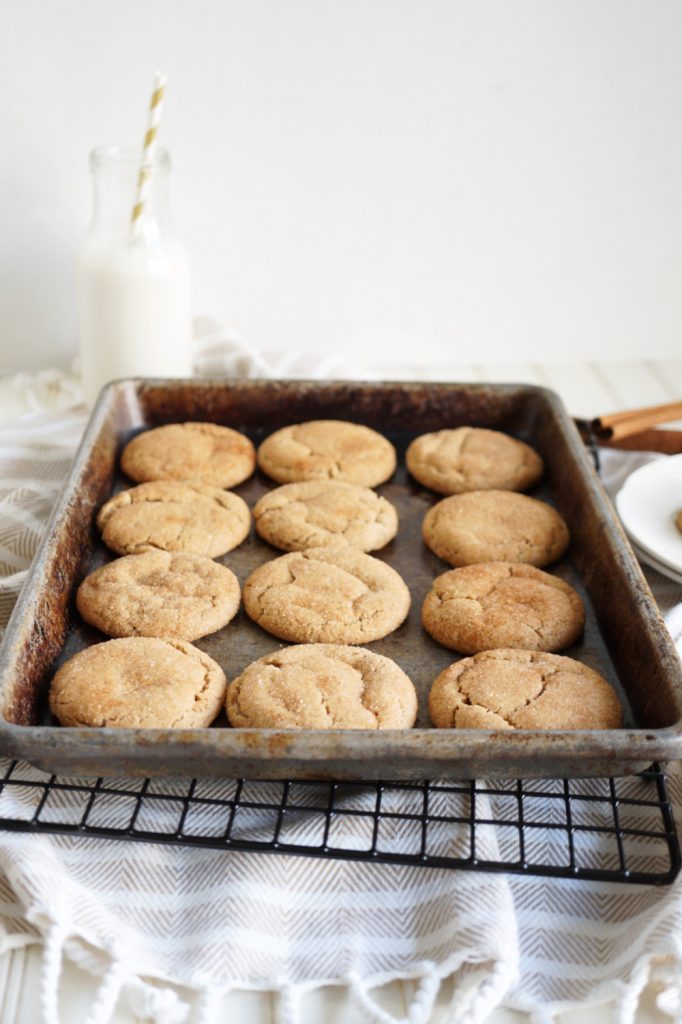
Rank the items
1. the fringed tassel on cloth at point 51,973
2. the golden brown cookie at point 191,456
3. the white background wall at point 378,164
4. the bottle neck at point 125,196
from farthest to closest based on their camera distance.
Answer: the white background wall at point 378,164 → the bottle neck at point 125,196 → the golden brown cookie at point 191,456 → the fringed tassel on cloth at point 51,973

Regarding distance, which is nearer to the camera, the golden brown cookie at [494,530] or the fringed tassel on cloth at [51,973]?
the fringed tassel on cloth at [51,973]

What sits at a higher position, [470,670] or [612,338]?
[470,670]

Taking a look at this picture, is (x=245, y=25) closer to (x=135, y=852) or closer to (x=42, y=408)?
(x=42, y=408)

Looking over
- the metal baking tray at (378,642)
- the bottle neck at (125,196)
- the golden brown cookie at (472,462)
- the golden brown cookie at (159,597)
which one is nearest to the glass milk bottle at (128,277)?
the bottle neck at (125,196)

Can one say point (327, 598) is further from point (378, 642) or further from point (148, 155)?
point (148, 155)

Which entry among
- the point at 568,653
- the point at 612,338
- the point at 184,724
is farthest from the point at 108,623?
the point at 612,338

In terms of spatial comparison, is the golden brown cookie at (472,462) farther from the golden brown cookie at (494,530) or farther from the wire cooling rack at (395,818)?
the wire cooling rack at (395,818)
